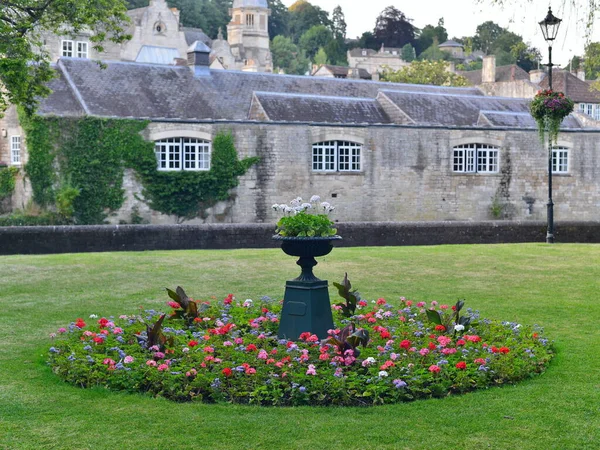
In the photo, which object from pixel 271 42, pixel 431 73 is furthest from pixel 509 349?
pixel 271 42

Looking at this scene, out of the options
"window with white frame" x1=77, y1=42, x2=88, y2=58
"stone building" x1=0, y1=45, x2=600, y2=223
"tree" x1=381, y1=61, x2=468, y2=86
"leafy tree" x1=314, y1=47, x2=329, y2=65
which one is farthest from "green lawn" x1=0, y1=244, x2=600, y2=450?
"leafy tree" x1=314, y1=47, x2=329, y2=65

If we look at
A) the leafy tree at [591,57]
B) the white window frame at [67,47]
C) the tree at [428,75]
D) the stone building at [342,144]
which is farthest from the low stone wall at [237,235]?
the white window frame at [67,47]

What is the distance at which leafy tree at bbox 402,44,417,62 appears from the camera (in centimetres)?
13312

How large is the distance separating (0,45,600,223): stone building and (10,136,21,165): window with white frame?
4.2 inches

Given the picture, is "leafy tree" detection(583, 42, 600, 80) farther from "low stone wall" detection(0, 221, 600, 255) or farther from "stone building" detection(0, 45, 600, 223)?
"stone building" detection(0, 45, 600, 223)

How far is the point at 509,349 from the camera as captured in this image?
8.82 meters

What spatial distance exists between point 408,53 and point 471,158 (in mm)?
103735

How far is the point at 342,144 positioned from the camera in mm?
32188

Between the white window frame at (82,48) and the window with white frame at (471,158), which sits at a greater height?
the white window frame at (82,48)

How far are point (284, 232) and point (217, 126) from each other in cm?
2211

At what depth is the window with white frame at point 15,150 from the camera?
3198cm

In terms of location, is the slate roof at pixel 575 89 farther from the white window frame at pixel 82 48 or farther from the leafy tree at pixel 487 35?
the leafy tree at pixel 487 35

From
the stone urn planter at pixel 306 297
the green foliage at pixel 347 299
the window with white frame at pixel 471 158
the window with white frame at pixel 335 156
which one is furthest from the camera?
the window with white frame at pixel 471 158

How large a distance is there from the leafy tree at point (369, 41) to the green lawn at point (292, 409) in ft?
423
